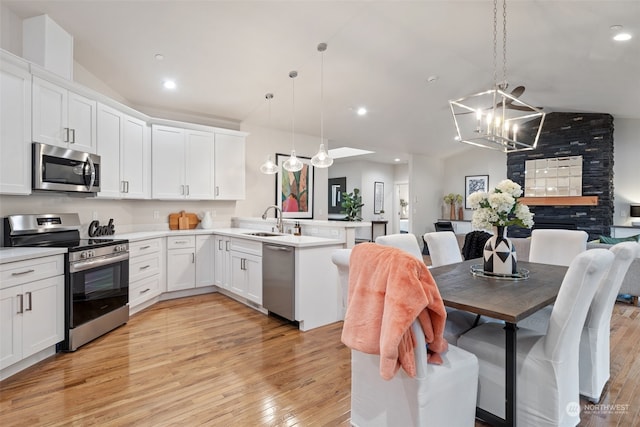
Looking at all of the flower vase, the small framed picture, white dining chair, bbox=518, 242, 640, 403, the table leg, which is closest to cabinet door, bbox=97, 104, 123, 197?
the flower vase

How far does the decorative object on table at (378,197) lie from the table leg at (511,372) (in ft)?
28.7

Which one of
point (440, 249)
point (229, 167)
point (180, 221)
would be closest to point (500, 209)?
point (440, 249)

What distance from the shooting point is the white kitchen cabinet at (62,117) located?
2820mm

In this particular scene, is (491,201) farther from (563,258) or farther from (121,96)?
(121,96)

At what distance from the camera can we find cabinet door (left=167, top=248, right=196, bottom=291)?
423 centimetres

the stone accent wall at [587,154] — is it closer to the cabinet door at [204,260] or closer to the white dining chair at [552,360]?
the white dining chair at [552,360]

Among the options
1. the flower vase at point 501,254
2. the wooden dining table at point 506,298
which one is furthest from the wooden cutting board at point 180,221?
the flower vase at point 501,254

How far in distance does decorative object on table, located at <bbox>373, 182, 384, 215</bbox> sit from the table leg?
8.75 meters

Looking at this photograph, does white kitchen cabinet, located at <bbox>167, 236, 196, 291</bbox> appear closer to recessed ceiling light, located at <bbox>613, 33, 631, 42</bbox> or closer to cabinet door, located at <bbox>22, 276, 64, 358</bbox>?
cabinet door, located at <bbox>22, 276, 64, 358</bbox>

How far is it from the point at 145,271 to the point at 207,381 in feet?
6.66

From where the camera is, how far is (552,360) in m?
1.62

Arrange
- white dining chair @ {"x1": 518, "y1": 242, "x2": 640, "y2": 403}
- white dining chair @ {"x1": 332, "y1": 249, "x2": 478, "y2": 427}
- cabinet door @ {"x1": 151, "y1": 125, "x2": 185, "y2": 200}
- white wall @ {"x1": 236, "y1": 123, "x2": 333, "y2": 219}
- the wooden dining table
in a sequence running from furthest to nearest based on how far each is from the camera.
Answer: white wall @ {"x1": 236, "y1": 123, "x2": 333, "y2": 219}
cabinet door @ {"x1": 151, "y1": 125, "x2": 185, "y2": 200}
white dining chair @ {"x1": 518, "y1": 242, "x2": 640, "y2": 403}
the wooden dining table
white dining chair @ {"x1": 332, "y1": 249, "x2": 478, "y2": 427}

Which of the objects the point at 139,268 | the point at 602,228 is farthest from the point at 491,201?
the point at 602,228

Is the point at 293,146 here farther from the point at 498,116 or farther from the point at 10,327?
the point at 10,327
